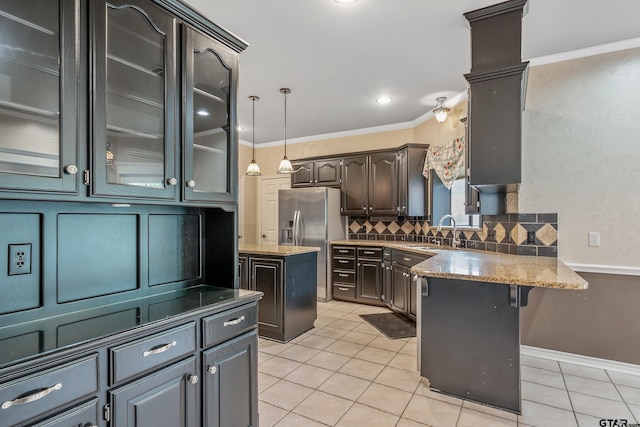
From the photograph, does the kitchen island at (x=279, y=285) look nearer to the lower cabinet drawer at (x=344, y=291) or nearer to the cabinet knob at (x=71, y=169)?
the lower cabinet drawer at (x=344, y=291)

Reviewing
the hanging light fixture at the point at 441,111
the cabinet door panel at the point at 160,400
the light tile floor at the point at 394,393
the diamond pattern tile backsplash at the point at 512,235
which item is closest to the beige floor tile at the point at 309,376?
the light tile floor at the point at 394,393

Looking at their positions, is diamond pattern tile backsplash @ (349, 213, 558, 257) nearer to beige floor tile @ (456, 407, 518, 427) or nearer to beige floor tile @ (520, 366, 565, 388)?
beige floor tile @ (520, 366, 565, 388)

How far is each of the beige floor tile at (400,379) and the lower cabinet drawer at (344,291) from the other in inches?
86.7

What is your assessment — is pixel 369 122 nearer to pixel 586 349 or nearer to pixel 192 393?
pixel 586 349

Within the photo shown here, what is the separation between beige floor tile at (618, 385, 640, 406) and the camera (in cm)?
234

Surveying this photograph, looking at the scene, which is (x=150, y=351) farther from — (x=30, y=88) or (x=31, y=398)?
(x=30, y=88)

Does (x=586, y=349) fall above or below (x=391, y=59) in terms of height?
below

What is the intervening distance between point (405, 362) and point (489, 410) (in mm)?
848

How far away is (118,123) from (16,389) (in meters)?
1.04

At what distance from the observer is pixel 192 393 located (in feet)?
5.12

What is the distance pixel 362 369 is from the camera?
9.45 feet

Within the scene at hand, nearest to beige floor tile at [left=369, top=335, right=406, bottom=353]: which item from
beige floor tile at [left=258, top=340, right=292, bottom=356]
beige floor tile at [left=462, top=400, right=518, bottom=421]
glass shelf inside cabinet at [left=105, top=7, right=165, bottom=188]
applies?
beige floor tile at [left=258, top=340, right=292, bottom=356]

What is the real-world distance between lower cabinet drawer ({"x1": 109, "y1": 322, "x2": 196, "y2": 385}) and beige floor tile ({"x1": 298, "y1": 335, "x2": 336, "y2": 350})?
6.63 feet

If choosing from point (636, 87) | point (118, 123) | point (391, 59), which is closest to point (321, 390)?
point (118, 123)
